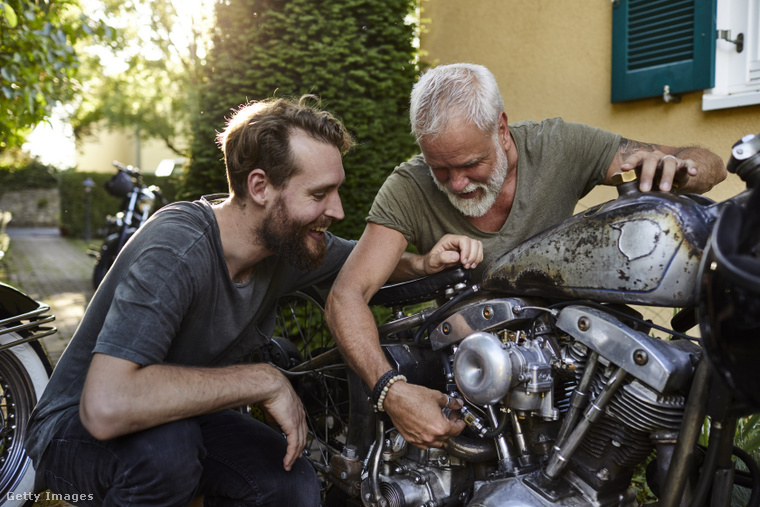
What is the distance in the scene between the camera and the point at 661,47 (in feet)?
11.7

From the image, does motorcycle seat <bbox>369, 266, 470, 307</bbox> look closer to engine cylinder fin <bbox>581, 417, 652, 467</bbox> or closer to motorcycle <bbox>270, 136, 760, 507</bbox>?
motorcycle <bbox>270, 136, 760, 507</bbox>

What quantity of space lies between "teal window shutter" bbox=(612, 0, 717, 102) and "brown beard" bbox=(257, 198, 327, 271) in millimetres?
2310

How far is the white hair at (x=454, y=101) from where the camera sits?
7.10 feet

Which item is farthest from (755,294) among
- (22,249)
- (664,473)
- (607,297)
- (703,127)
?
(22,249)

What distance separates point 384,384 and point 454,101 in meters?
0.94

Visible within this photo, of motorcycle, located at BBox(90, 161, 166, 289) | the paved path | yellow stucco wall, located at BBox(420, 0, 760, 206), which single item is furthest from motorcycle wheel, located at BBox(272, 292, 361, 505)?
motorcycle, located at BBox(90, 161, 166, 289)

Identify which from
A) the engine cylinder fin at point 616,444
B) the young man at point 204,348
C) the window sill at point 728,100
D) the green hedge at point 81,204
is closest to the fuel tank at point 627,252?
the engine cylinder fin at point 616,444

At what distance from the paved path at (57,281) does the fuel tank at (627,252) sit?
3.26 metres

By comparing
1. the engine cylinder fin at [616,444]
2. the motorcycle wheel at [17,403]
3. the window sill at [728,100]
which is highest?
the window sill at [728,100]

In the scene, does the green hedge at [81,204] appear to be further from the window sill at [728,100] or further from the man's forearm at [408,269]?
the man's forearm at [408,269]

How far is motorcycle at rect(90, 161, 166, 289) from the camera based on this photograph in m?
7.00

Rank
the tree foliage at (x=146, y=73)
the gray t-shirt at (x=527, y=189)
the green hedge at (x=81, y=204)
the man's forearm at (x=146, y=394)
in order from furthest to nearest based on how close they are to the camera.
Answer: the green hedge at (x=81, y=204) → the tree foliage at (x=146, y=73) → the gray t-shirt at (x=527, y=189) → the man's forearm at (x=146, y=394)

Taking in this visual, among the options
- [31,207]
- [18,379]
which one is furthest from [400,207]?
[31,207]

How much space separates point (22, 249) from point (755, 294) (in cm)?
1621
